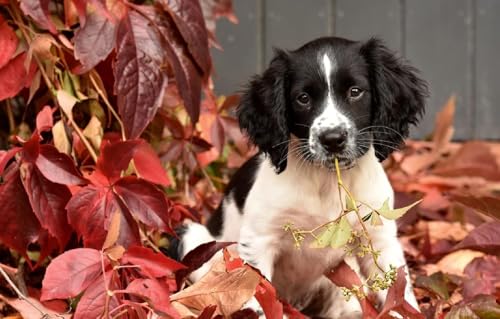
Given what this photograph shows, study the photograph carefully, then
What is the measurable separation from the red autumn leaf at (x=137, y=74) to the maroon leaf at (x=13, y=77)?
0.29 meters

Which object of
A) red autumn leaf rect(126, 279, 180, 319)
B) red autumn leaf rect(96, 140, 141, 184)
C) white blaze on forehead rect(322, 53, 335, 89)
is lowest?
red autumn leaf rect(126, 279, 180, 319)

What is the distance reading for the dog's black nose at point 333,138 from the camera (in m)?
2.72

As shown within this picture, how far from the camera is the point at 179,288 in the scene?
2619 mm

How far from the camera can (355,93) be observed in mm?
2863

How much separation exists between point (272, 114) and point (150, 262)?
2.42ft

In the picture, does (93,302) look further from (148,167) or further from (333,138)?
(333,138)

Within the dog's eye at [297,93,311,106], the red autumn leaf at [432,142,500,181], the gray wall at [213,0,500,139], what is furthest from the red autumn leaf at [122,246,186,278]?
the gray wall at [213,0,500,139]

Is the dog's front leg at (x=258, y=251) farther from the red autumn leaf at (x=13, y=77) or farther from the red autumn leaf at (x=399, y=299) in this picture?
the red autumn leaf at (x=13, y=77)

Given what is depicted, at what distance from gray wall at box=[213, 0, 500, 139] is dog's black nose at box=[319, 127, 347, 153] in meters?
2.63

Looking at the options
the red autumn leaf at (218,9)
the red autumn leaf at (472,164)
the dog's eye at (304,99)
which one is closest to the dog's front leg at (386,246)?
the dog's eye at (304,99)

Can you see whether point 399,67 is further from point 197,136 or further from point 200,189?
point 200,189

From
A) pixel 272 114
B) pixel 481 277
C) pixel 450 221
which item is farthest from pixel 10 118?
pixel 450 221

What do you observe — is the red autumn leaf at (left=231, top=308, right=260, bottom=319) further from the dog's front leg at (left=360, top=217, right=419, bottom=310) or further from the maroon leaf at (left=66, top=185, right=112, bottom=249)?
the dog's front leg at (left=360, top=217, right=419, bottom=310)

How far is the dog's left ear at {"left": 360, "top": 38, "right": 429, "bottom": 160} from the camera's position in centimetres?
292
